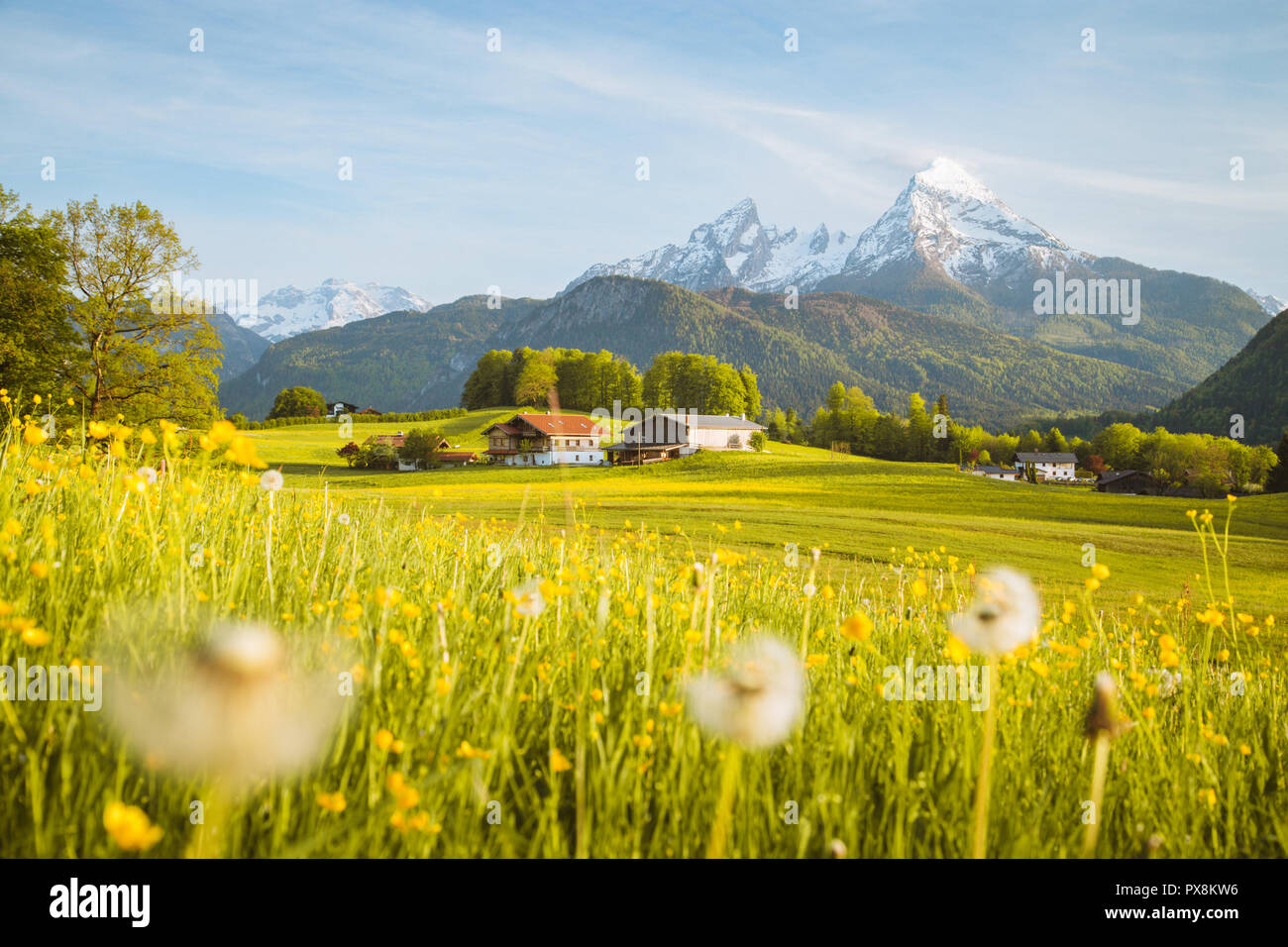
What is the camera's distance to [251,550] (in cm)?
363

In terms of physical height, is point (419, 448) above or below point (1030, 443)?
below

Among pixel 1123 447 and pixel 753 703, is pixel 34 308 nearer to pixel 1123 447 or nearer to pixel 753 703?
pixel 753 703

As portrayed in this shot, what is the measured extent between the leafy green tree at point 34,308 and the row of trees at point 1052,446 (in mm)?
81143

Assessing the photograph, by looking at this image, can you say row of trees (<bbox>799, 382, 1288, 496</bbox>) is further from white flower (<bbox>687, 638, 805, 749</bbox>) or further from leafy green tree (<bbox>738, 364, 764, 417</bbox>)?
white flower (<bbox>687, 638, 805, 749</bbox>)

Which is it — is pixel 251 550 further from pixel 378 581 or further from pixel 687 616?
pixel 687 616

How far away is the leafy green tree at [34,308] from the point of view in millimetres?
22578

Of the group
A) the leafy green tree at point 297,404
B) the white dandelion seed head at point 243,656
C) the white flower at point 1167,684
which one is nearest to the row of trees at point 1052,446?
the white flower at point 1167,684

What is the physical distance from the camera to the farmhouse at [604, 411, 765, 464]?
75.7m

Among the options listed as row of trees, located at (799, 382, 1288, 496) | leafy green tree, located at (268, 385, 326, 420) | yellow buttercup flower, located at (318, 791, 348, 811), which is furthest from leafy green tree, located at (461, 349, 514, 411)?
yellow buttercup flower, located at (318, 791, 348, 811)

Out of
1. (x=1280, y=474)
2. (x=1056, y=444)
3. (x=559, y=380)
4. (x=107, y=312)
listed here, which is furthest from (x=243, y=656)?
(x=1056, y=444)

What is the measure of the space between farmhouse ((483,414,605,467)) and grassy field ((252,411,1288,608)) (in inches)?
731

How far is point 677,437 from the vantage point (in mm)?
82438

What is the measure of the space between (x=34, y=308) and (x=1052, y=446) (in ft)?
462
